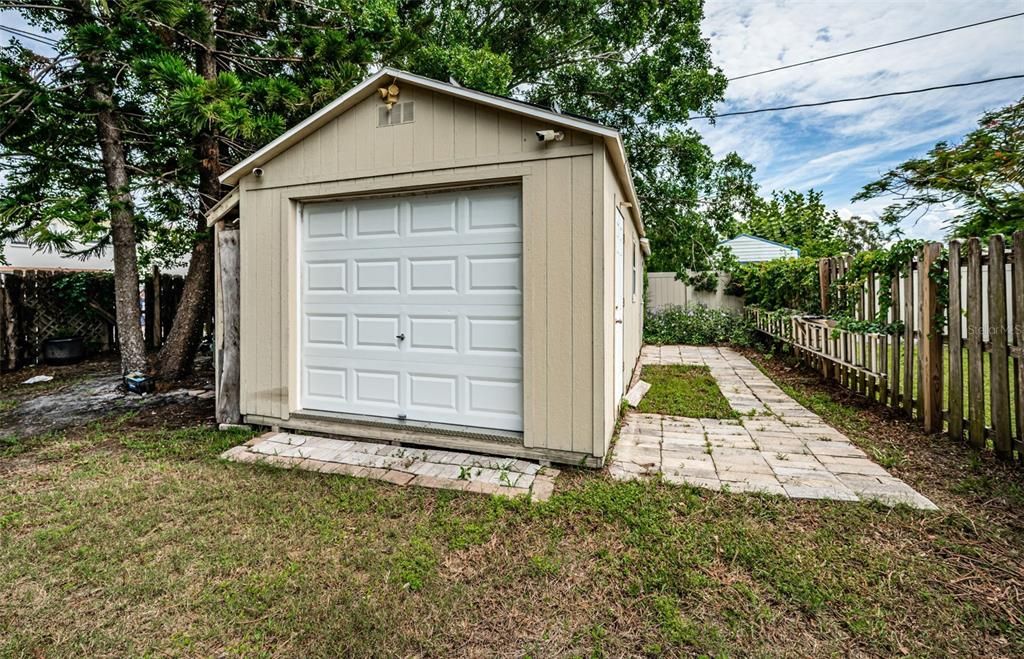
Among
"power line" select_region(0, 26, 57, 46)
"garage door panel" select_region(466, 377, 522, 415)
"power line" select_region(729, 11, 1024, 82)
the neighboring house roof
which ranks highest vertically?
"power line" select_region(729, 11, 1024, 82)

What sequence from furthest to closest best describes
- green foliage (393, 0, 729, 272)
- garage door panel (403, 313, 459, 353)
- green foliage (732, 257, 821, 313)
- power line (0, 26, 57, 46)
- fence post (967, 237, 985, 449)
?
1. green foliage (393, 0, 729, 272)
2. green foliage (732, 257, 821, 313)
3. power line (0, 26, 57, 46)
4. garage door panel (403, 313, 459, 353)
5. fence post (967, 237, 985, 449)

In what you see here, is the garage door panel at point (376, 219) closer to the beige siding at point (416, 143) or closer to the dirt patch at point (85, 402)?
the beige siding at point (416, 143)

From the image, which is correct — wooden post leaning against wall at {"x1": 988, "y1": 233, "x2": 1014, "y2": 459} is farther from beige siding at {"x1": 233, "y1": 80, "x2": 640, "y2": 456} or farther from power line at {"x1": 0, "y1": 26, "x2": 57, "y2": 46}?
power line at {"x1": 0, "y1": 26, "x2": 57, "y2": 46}

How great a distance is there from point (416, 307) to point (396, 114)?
1.72m

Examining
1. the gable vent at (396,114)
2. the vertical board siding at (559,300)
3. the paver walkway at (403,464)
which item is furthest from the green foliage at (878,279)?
the gable vent at (396,114)

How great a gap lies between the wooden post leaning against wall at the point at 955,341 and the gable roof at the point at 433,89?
279cm

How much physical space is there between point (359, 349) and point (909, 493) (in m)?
4.46

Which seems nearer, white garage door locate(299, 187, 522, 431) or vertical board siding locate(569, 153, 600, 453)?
vertical board siding locate(569, 153, 600, 453)

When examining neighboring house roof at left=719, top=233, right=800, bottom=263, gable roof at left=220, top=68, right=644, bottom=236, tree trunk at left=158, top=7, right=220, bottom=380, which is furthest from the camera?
neighboring house roof at left=719, top=233, right=800, bottom=263

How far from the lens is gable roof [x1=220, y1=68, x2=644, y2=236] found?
351cm

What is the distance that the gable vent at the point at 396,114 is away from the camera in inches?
161

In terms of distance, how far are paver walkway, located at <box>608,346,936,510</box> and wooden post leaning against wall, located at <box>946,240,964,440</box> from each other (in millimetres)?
801

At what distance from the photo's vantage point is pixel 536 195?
372cm

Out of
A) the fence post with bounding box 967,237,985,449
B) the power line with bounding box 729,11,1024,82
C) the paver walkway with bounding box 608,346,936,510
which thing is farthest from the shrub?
the fence post with bounding box 967,237,985,449
